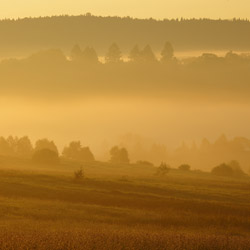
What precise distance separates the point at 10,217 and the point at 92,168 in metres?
89.6

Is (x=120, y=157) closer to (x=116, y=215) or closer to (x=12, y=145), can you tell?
(x=12, y=145)

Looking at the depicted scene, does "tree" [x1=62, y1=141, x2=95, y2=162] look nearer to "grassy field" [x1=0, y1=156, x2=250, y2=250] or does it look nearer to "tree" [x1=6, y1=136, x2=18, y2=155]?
"tree" [x1=6, y1=136, x2=18, y2=155]

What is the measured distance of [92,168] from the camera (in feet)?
469

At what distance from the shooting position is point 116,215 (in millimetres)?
59625

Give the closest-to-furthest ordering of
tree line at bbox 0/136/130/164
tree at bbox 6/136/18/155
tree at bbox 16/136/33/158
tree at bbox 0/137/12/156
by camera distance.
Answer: tree at bbox 16/136/33/158, tree line at bbox 0/136/130/164, tree at bbox 0/137/12/156, tree at bbox 6/136/18/155

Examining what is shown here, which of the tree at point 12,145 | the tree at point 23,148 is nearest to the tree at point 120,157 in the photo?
the tree at point 23,148

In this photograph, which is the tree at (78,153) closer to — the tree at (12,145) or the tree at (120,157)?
the tree at (120,157)

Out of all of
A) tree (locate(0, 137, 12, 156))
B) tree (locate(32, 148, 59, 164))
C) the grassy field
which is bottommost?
the grassy field

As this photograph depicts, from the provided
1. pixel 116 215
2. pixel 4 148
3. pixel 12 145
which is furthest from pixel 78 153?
pixel 116 215

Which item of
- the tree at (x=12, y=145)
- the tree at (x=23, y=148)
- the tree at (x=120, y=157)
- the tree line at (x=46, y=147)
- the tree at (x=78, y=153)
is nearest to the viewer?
the tree at (x=23, y=148)

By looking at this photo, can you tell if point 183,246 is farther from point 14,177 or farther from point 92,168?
point 92,168

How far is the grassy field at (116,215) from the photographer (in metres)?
37.7

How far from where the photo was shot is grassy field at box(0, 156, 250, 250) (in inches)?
1483

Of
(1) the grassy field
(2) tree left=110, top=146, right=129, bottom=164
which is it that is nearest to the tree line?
(2) tree left=110, top=146, right=129, bottom=164
